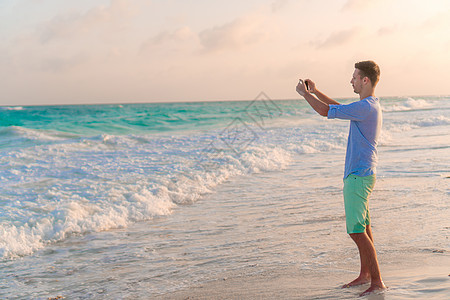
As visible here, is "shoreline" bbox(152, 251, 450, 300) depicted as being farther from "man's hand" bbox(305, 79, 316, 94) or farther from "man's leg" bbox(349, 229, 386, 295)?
"man's hand" bbox(305, 79, 316, 94)

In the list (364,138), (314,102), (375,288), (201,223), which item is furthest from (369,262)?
(201,223)

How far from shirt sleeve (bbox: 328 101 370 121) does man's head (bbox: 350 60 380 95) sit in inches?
6.7

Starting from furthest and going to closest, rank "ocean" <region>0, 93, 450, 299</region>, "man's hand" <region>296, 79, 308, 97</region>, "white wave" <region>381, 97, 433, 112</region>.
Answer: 1. "white wave" <region>381, 97, 433, 112</region>
2. "ocean" <region>0, 93, 450, 299</region>
3. "man's hand" <region>296, 79, 308, 97</region>

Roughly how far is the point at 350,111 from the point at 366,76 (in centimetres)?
34

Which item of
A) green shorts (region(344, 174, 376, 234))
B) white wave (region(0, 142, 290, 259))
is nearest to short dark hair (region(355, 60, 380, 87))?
green shorts (region(344, 174, 376, 234))

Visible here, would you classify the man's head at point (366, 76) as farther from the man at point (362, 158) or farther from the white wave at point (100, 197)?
the white wave at point (100, 197)

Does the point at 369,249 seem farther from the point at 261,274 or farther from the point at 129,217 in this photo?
the point at 129,217

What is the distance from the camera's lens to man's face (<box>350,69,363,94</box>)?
3162 mm

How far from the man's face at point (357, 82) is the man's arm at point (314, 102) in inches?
14.1

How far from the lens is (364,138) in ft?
10.3

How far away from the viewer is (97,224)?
241 inches

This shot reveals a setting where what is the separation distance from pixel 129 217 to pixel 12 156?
24.1ft

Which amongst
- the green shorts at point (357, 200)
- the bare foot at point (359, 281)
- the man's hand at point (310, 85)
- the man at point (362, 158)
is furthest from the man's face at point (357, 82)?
the bare foot at point (359, 281)

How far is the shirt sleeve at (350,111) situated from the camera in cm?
297
